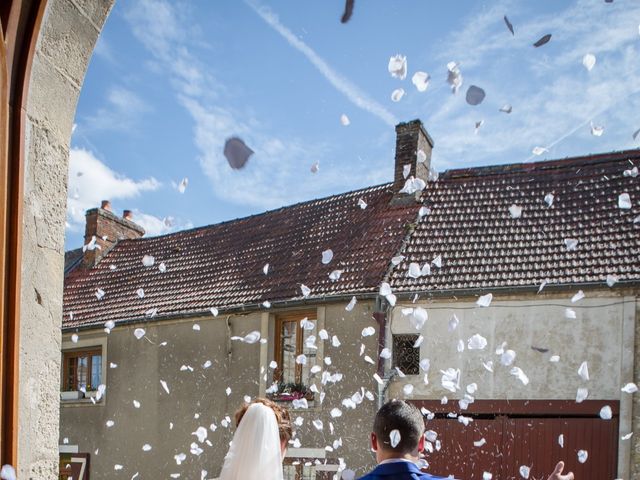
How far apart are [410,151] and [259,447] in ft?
34.4

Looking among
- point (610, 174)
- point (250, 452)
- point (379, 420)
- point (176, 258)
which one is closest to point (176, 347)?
point (176, 258)

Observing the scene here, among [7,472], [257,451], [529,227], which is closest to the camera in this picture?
[7,472]

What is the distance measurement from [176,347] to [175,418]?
49.4 inches

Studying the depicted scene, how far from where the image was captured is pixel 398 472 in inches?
90.0

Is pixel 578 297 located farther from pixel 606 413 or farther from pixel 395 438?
pixel 395 438

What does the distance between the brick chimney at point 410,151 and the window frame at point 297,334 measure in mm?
2915

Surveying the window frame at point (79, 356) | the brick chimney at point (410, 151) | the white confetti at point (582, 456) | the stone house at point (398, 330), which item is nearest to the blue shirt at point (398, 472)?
the stone house at point (398, 330)

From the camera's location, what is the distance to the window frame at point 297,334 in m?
12.3

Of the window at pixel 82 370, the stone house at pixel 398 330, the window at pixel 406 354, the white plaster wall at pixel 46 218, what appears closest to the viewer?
the white plaster wall at pixel 46 218

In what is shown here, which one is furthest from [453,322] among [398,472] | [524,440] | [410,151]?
[398,472]

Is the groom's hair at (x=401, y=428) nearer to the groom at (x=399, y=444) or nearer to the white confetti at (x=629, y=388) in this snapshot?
the groom at (x=399, y=444)

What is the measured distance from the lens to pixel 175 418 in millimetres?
13148

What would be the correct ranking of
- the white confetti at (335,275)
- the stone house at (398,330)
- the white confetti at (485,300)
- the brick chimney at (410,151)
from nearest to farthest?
the stone house at (398,330), the white confetti at (485,300), the white confetti at (335,275), the brick chimney at (410,151)

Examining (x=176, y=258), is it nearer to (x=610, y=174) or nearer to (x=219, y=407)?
(x=219, y=407)
